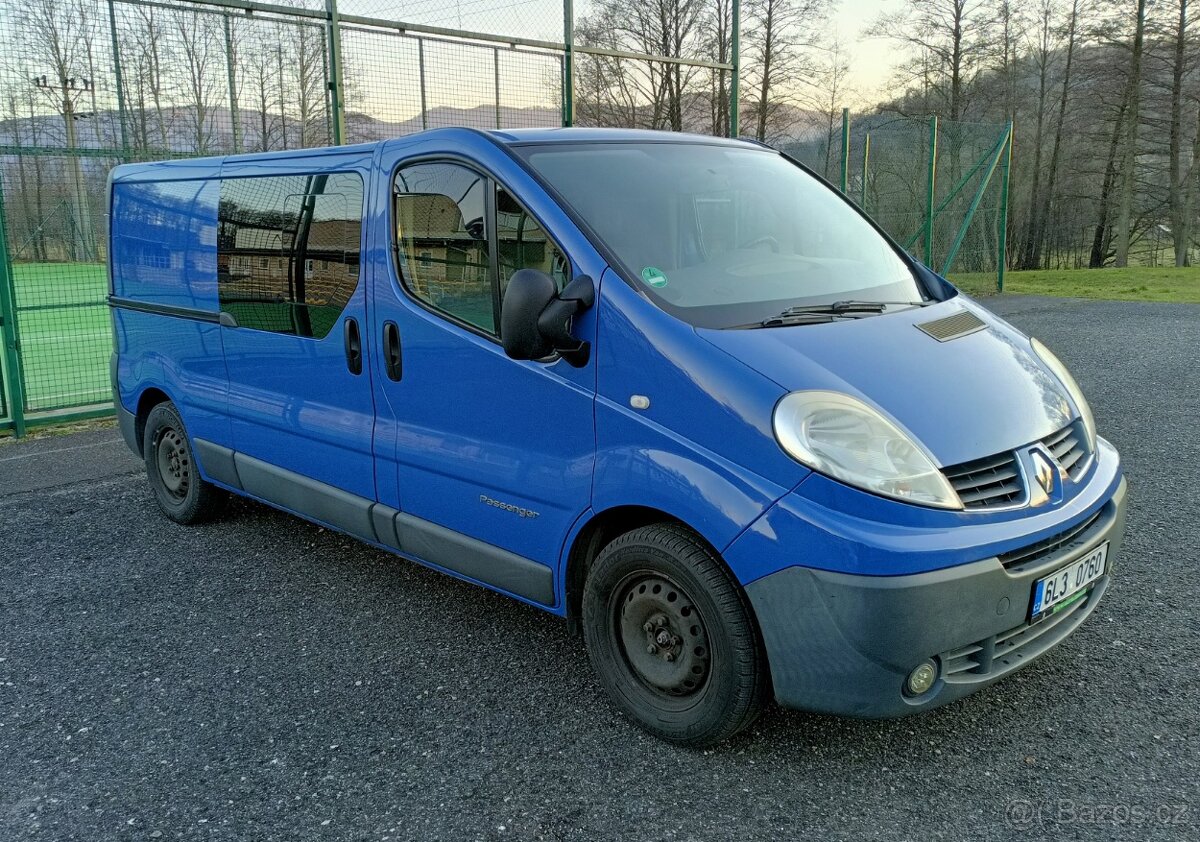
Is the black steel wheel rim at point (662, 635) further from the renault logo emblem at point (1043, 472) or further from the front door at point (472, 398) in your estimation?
the renault logo emblem at point (1043, 472)

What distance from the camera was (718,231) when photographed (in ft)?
11.3

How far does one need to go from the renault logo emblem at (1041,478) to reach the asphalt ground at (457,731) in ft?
2.60

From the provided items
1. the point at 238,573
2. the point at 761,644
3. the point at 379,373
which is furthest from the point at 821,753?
the point at 238,573

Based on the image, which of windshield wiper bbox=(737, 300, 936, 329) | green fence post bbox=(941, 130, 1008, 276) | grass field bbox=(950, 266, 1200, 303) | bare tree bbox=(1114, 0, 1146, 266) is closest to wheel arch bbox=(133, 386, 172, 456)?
windshield wiper bbox=(737, 300, 936, 329)

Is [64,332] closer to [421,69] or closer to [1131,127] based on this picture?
[421,69]

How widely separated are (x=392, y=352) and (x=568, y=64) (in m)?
7.33

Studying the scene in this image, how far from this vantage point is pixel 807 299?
3.29 meters

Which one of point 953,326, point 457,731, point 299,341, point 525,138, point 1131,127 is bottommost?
point 457,731

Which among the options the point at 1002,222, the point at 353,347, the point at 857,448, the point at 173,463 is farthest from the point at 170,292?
the point at 1002,222

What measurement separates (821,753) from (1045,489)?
1.06 metres

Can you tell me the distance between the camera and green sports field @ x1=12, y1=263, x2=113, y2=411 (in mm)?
7965

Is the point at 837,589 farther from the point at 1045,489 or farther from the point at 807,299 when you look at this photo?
the point at 807,299

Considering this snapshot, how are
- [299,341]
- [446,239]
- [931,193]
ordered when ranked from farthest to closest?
[931,193] < [299,341] < [446,239]

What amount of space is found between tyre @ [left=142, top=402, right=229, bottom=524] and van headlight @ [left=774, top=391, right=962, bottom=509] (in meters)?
3.75
